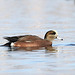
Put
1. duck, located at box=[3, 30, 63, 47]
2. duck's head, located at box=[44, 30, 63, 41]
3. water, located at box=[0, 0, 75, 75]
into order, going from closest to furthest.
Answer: water, located at box=[0, 0, 75, 75] → duck, located at box=[3, 30, 63, 47] → duck's head, located at box=[44, 30, 63, 41]

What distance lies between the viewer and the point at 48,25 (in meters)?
20.8

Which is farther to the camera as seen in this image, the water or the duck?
the duck

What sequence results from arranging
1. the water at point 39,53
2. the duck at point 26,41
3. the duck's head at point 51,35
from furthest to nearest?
1. the duck's head at point 51,35
2. the duck at point 26,41
3. the water at point 39,53

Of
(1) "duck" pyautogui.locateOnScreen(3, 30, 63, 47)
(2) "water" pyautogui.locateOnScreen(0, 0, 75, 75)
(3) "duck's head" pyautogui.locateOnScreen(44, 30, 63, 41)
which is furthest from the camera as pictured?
(3) "duck's head" pyautogui.locateOnScreen(44, 30, 63, 41)

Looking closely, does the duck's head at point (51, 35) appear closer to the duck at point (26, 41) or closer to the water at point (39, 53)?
the water at point (39, 53)

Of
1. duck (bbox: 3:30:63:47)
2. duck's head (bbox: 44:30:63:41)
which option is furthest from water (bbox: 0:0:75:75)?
duck (bbox: 3:30:63:47)

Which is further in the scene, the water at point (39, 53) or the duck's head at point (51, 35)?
the duck's head at point (51, 35)

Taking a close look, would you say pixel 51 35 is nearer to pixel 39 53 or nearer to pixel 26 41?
pixel 26 41

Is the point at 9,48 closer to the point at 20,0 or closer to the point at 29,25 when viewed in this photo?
the point at 29,25

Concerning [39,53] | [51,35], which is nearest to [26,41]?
[51,35]

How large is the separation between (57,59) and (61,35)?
18.2 ft

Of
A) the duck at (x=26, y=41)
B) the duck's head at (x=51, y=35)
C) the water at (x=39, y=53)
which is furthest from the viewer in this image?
the duck's head at (x=51, y=35)

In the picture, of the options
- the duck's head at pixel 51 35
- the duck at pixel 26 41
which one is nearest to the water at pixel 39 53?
the duck's head at pixel 51 35

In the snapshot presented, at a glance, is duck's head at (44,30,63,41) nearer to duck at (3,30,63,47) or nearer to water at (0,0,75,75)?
water at (0,0,75,75)
